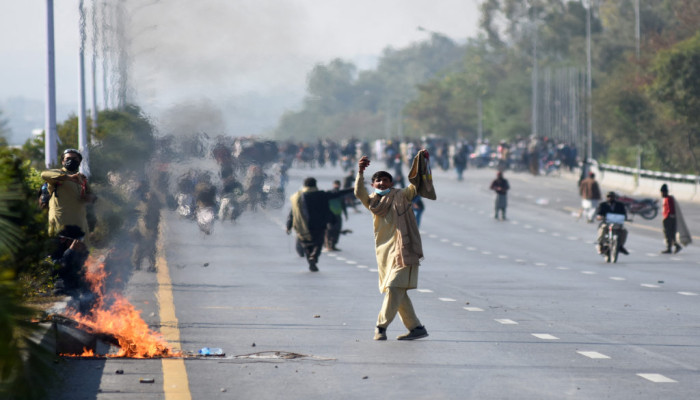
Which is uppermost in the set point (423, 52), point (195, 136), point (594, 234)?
point (423, 52)

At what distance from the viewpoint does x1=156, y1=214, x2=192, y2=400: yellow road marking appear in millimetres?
9055

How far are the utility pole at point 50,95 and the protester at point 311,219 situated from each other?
16.2ft

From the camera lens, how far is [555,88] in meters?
89.9

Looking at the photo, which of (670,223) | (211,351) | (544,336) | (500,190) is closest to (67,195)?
(211,351)

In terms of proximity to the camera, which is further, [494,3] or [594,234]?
[494,3]

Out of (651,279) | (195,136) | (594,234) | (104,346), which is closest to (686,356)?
(104,346)

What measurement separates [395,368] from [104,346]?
284 cm

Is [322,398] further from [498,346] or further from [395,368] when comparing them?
[498,346]

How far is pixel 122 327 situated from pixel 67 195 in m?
1.88

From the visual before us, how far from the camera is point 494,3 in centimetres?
12081

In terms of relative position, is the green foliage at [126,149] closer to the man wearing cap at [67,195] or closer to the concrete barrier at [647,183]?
the man wearing cap at [67,195]

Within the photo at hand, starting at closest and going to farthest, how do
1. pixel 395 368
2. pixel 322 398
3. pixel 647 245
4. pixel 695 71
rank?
1. pixel 322 398
2. pixel 395 368
3. pixel 647 245
4. pixel 695 71

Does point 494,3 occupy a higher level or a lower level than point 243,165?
higher

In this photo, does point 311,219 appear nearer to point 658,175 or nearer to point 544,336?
point 544,336
